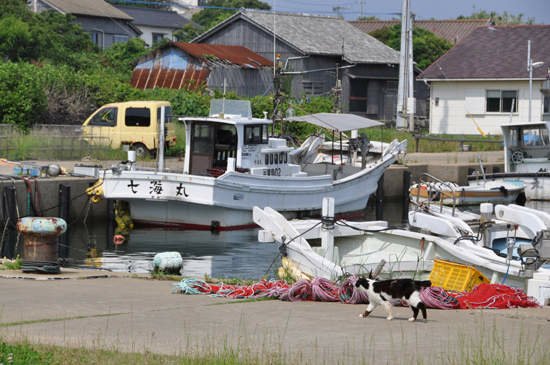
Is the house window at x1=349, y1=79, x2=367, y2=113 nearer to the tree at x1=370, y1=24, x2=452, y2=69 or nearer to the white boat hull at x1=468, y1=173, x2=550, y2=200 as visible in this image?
the tree at x1=370, y1=24, x2=452, y2=69

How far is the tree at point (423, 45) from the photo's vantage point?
67.6 metres

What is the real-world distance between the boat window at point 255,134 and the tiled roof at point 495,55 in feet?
75.4

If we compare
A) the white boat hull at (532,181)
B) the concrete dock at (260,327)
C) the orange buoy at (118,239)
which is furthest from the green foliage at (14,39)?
the concrete dock at (260,327)

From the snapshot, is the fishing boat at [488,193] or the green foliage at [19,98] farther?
the green foliage at [19,98]

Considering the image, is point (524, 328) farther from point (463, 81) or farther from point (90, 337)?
point (463, 81)

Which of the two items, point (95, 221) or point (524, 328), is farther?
point (95, 221)

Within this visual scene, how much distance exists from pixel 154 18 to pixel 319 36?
30610 millimetres

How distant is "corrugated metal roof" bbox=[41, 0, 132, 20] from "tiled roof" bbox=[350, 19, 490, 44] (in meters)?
19.2

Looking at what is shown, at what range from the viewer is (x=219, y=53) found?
52844 millimetres

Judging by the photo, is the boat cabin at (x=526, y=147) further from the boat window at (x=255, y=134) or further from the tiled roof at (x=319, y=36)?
the tiled roof at (x=319, y=36)

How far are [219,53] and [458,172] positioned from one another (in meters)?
18.9

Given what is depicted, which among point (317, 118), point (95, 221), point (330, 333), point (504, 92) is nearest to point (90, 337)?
point (330, 333)

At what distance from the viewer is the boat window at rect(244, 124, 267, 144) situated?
28.4 metres

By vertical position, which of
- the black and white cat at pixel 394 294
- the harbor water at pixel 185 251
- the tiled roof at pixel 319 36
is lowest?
the harbor water at pixel 185 251
